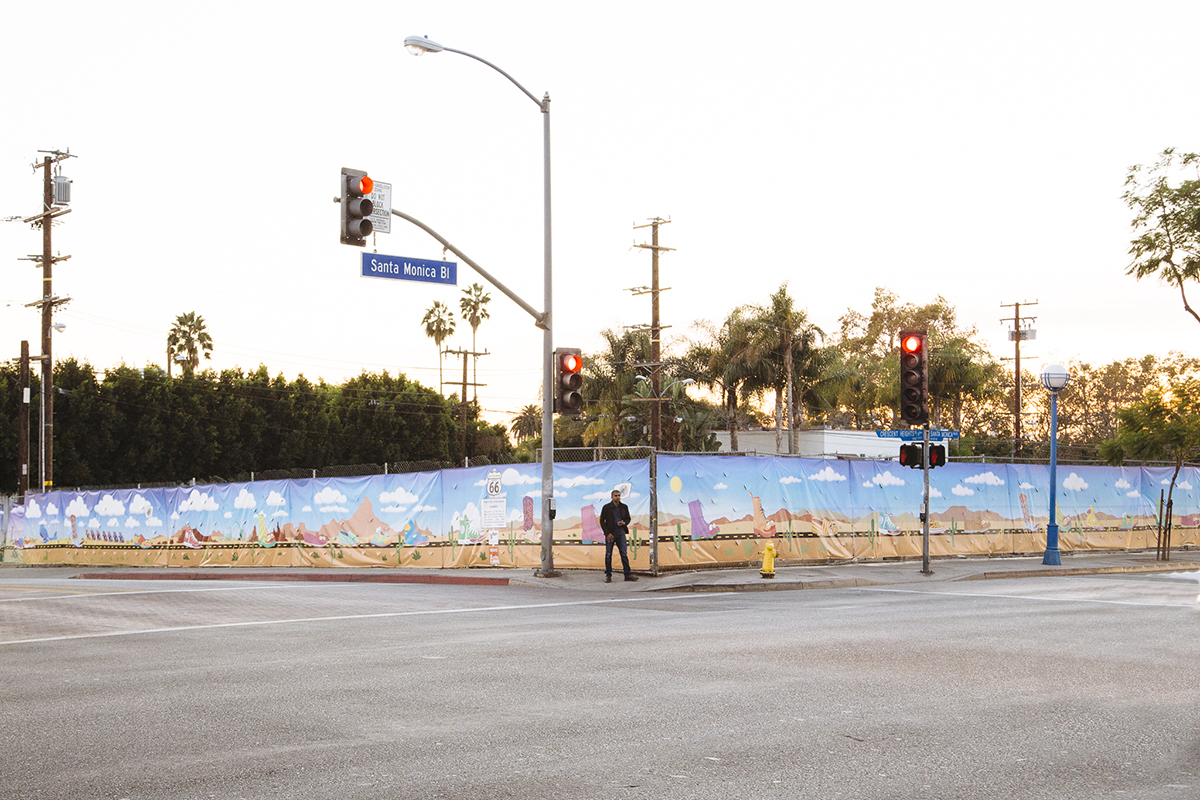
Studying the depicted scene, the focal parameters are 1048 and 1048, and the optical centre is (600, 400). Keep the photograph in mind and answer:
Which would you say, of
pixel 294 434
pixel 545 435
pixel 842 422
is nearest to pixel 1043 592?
pixel 545 435

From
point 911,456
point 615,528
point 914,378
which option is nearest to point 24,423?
point 615,528

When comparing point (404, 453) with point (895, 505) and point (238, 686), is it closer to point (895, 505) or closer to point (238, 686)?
point (895, 505)

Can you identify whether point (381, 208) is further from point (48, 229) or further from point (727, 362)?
point (727, 362)

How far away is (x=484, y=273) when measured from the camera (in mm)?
18859

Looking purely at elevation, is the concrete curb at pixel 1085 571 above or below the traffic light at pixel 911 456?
below

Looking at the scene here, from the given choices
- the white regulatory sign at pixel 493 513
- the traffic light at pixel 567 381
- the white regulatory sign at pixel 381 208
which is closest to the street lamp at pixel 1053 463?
the traffic light at pixel 567 381

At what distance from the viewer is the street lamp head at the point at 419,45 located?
17.7 meters

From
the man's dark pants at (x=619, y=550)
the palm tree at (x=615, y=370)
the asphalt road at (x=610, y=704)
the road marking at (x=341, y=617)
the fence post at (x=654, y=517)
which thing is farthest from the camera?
the palm tree at (x=615, y=370)

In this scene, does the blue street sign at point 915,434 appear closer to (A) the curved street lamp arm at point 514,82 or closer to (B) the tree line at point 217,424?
(A) the curved street lamp arm at point 514,82

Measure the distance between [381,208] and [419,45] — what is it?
9.58 ft

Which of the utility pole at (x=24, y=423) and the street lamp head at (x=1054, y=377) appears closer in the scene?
the street lamp head at (x=1054, y=377)

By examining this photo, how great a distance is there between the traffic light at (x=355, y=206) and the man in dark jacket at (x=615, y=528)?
21.1ft

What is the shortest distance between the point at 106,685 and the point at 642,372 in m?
46.9

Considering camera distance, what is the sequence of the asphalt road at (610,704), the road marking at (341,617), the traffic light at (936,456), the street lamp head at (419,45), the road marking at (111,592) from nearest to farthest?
1. the asphalt road at (610,704)
2. the road marking at (341,617)
3. the street lamp head at (419,45)
4. the road marking at (111,592)
5. the traffic light at (936,456)
